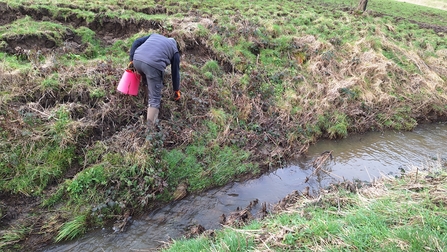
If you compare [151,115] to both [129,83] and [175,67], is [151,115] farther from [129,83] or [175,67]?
[175,67]

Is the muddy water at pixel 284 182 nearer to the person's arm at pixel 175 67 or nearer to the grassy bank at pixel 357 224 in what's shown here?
the grassy bank at pixel 357 224

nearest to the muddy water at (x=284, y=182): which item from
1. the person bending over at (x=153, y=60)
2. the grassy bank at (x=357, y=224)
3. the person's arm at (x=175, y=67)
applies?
the grassy bank at (x=357, y=224)

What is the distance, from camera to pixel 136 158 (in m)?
4.57

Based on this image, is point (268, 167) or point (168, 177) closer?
point (168, 177)

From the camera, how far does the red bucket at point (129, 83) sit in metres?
5.07

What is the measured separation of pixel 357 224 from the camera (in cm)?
302

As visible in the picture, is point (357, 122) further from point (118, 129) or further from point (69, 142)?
point (69, 142)

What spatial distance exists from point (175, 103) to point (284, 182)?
2779 mm

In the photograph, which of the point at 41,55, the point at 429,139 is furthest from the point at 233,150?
the point at 429,139

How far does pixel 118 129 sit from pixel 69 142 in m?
0.87

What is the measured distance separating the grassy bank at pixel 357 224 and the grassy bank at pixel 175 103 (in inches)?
63.2

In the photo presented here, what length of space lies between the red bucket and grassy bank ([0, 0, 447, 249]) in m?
0.36

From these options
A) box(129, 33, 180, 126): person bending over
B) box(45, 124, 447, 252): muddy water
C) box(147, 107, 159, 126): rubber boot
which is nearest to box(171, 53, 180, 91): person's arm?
box(129, 33, 180, 126): person bending over

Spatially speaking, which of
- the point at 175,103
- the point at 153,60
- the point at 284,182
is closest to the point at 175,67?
the point at 153,60
